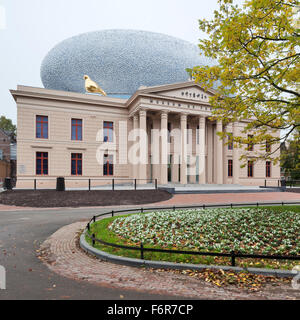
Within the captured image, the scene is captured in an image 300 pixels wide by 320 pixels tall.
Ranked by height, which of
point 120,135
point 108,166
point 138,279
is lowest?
point 138,279

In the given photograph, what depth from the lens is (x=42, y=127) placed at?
93.4 feet

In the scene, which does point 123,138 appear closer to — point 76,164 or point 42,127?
point 76,164

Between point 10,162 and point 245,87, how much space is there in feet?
196

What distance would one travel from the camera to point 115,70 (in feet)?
142

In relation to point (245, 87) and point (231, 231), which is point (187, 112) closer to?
point (245, 87)

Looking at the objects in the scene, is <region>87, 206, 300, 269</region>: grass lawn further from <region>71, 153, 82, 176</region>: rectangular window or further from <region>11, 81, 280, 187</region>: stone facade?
<region>71, 153, 82, 176</region>: rectangular window

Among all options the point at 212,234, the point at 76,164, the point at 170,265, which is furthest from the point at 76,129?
the point at 170,265

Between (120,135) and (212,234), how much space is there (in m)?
26.3

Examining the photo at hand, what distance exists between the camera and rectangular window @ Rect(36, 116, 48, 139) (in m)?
28.2

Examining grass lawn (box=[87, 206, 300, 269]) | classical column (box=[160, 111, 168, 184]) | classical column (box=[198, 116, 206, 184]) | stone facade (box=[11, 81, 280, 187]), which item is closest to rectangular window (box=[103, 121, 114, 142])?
stone facade (box=[11, 81, 280, 187])

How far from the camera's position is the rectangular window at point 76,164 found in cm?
2997

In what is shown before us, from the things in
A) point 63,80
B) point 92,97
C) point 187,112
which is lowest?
point 187,112

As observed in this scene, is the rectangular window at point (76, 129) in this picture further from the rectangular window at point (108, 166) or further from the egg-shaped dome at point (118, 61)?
the egg-shaped dome at point (118, 61)
